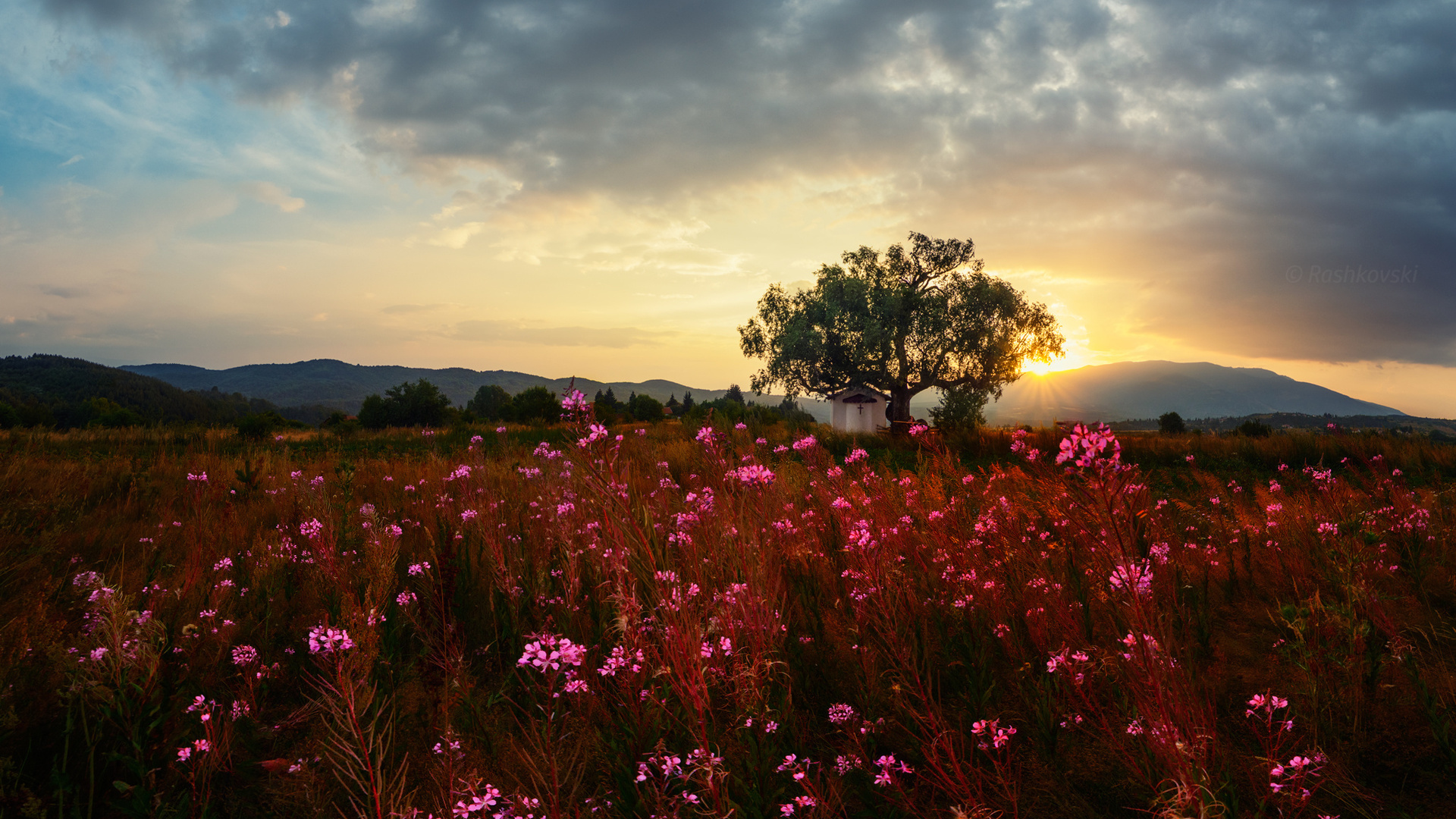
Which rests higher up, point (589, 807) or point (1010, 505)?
point (1010, 505)

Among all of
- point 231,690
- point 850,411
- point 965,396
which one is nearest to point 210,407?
point 850,411

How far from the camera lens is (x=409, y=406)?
51938 millimetres

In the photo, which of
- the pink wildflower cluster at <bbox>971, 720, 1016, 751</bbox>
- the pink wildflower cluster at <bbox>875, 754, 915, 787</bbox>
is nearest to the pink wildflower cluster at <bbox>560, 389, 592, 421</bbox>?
the pink wildflower cluster at <bbox>875, 754, 915, 787</bbox>

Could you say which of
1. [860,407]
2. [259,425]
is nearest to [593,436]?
[259,425]

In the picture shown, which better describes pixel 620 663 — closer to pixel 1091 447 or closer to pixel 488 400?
pixel 1091 447

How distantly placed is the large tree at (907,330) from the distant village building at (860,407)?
0.60 meters

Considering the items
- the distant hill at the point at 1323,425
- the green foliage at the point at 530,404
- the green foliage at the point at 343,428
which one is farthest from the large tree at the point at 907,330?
the green foliage at the point at 343,428

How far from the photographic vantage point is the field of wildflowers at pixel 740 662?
1895 mm

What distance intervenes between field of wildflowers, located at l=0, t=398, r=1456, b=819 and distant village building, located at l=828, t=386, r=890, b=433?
3355 cm

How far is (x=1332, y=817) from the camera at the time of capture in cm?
187

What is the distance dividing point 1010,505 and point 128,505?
8992 mm

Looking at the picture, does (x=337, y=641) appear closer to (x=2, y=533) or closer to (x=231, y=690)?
(x=231, y=690)

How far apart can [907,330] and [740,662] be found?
3713cm

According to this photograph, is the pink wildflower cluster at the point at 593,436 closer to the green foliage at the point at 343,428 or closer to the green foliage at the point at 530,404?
the green foliage at the point at 343,428
